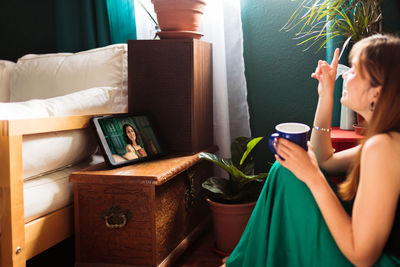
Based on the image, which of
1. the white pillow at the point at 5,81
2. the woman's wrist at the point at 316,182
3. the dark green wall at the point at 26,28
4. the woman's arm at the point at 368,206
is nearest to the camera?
the woman's arm at the point at 368,206

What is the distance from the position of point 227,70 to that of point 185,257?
3.21 feet

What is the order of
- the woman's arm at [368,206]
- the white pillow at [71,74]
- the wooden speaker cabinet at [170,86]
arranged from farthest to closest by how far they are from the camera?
the white pillow at [71,74]
the wooden speaker cabinet at [170,86]
the woman's arm at [368,206]

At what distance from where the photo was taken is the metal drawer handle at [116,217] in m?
1.40

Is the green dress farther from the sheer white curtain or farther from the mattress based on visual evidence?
the sheer white curtain

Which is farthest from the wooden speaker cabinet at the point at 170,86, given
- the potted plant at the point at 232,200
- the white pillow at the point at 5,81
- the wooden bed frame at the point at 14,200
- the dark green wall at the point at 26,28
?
the dark green wall at the point at 26,28

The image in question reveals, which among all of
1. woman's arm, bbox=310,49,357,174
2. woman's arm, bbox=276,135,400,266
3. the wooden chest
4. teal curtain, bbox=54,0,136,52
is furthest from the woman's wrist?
teal curtain, bbox=54,0,136,52

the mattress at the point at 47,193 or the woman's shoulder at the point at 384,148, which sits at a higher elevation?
the woman's shoulder at the point at 384,148

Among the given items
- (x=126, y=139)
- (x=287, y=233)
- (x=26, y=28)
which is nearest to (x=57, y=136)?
(x=126, y=139)

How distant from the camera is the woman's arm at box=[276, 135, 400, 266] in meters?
0.81

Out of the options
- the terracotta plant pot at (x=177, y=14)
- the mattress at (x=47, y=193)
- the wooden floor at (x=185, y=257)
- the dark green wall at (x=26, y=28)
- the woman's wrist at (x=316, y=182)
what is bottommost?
the wooden floor at (x=185, y=257)

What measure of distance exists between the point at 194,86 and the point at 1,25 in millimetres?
1716

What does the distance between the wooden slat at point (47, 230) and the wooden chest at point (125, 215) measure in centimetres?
4

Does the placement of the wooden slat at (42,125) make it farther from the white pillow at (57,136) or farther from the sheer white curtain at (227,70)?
the sheer white curtain at (227,70)

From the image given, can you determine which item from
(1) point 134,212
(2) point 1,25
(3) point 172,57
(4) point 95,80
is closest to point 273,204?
(1) point 134,212
